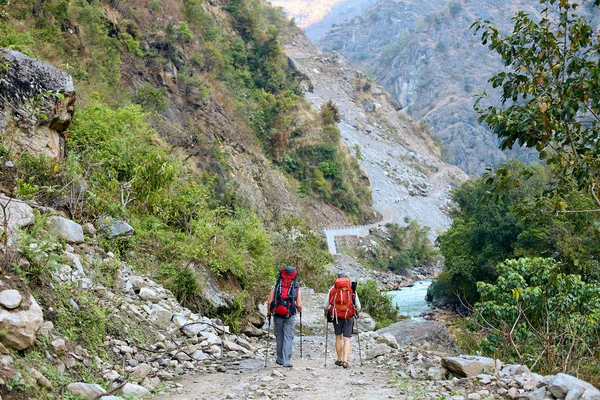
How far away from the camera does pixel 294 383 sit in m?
5.64

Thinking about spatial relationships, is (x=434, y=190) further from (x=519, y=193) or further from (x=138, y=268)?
(x=138, y=268)

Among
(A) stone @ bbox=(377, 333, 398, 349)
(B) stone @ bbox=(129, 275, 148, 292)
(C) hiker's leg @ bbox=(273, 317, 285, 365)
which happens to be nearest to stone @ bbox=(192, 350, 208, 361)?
(C) hiker's leg @ bbox=(273, 317, 285, 365)

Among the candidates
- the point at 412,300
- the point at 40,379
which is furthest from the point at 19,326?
the point at 412,300

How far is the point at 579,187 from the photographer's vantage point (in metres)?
4.75

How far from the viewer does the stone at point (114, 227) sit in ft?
27.2

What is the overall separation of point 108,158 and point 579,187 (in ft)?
29.1

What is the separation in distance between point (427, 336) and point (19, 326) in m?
6.97

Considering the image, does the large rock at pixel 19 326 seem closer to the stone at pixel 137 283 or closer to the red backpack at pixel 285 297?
the stone at pixel 137 283

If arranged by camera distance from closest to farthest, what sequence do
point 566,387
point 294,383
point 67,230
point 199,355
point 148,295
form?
point 566,387 → point 294,383 → point 199,355 → point 67,230 → point 148,295

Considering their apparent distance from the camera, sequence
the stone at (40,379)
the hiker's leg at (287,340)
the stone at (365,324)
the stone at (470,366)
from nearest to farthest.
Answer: the stone at (40,379) → the stone at (470,366) → the hiker's leg at (287,340) → the stone at (365,324)

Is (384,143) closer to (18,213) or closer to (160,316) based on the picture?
(160,316)

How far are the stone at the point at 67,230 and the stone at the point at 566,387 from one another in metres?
5.99

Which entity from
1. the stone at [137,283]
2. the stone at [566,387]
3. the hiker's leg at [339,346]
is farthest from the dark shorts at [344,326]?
the stone at [566,387]

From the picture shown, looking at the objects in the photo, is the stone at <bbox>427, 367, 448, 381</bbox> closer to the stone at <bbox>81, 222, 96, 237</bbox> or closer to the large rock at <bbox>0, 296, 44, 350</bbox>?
the large rock at <bbox>0, 296, 44, 350</bbox>
